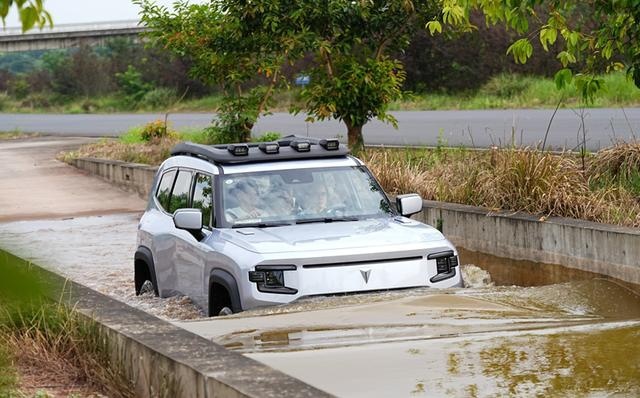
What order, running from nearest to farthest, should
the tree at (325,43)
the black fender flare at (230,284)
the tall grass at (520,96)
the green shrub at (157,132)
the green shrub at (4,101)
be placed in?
the black fender flare at (230,284)
the tree at (325,43)
the green shrub at (157,132)
the tall grass at (520,96)
the green shrub at (4,101)

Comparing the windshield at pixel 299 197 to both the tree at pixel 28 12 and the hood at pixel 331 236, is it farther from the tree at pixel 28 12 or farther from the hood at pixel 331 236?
the tree at pixel 28 12

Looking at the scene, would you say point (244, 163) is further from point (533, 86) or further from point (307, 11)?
point (533, 86)

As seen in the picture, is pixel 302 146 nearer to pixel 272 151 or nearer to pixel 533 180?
pixel 272 151

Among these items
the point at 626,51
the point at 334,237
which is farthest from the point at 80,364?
the point at 626,51

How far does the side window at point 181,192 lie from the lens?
1012 cm

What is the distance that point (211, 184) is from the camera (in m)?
9.62

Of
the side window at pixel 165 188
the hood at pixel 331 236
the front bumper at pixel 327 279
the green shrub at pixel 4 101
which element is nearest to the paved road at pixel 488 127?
the side window at pixel 165 188

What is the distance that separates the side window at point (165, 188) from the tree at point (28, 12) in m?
8.76

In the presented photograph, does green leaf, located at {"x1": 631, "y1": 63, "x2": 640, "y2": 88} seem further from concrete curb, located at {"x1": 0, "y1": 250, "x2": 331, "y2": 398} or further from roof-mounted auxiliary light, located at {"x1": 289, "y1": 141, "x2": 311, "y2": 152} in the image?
concrete curb, located at {"x1": 0, "y1": 250, "x2": 331, "y2": 398}

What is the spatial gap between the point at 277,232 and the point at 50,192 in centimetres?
1415

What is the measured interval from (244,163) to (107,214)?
1032cm

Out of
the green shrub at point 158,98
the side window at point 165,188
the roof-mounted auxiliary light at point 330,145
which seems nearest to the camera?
the roof-mounted auxiliary light at point 330,145

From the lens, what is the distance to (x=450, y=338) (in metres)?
7.56

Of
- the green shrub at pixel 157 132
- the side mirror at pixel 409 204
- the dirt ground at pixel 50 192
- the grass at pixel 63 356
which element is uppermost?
the side mirror at pixel 409 204
